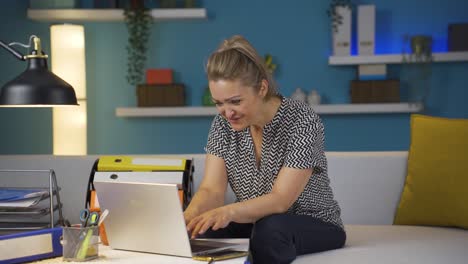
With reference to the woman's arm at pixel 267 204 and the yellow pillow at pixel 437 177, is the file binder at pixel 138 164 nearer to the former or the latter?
the woman's arm at pixel 267 204

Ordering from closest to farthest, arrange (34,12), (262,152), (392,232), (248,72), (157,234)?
(157,234) < (248,72) < (262,152) < (392,232) < (34,12)

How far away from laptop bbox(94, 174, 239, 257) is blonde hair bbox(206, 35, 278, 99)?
0.50 m

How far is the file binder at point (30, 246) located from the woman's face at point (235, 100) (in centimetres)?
62

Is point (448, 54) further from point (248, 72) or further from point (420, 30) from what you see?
point (248, 72)

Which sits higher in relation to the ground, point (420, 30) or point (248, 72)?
point (420, 30)

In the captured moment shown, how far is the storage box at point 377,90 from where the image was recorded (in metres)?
5.07

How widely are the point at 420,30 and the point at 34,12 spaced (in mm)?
2646

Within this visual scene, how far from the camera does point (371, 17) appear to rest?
511 cm

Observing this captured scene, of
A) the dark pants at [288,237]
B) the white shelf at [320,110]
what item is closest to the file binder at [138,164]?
the dark pants at [288,237]

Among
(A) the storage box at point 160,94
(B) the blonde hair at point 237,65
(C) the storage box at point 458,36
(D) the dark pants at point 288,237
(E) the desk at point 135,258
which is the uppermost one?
(C) the storage box at point 458,36

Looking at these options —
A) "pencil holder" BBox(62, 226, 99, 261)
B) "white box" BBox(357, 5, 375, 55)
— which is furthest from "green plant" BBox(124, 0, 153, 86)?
"pencil holder" BBox(62, 226, 99, 261)

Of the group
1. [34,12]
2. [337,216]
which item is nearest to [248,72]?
[337,216]

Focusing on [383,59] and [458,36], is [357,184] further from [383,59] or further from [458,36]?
[458,36]

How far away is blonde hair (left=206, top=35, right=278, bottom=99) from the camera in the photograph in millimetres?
2164
